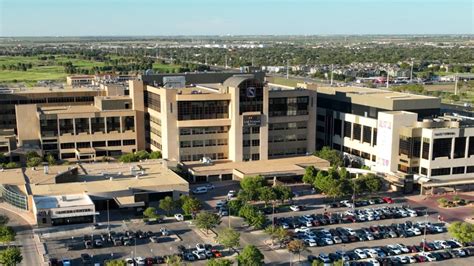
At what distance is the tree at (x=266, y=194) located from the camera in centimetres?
6562

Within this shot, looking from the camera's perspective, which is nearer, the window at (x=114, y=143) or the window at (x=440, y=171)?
the window at (x=440, y=171)

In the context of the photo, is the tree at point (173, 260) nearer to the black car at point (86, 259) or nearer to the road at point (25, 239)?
the black car at point (86, 259)

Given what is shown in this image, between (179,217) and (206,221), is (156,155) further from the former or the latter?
(206,221)

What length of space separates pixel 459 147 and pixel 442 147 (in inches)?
126

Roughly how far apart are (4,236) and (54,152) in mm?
44415

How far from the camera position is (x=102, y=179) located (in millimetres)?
74062

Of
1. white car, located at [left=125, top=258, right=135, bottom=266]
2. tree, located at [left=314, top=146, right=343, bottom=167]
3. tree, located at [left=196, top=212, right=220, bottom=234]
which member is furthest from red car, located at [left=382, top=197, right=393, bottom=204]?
white car, located at [left=125, top=258, right=135, bottom=266]

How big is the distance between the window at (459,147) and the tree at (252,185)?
29.1 m

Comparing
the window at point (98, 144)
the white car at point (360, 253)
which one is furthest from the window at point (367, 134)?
the window at point (98, 144)

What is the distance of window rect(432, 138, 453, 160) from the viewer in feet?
252

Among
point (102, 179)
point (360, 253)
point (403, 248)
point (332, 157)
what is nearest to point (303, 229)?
point (360, 253)

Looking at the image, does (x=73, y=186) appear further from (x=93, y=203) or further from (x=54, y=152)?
(x=54, y=152)

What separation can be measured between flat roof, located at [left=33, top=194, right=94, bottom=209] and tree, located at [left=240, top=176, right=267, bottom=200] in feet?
61.8

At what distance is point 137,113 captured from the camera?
96.0 metres
